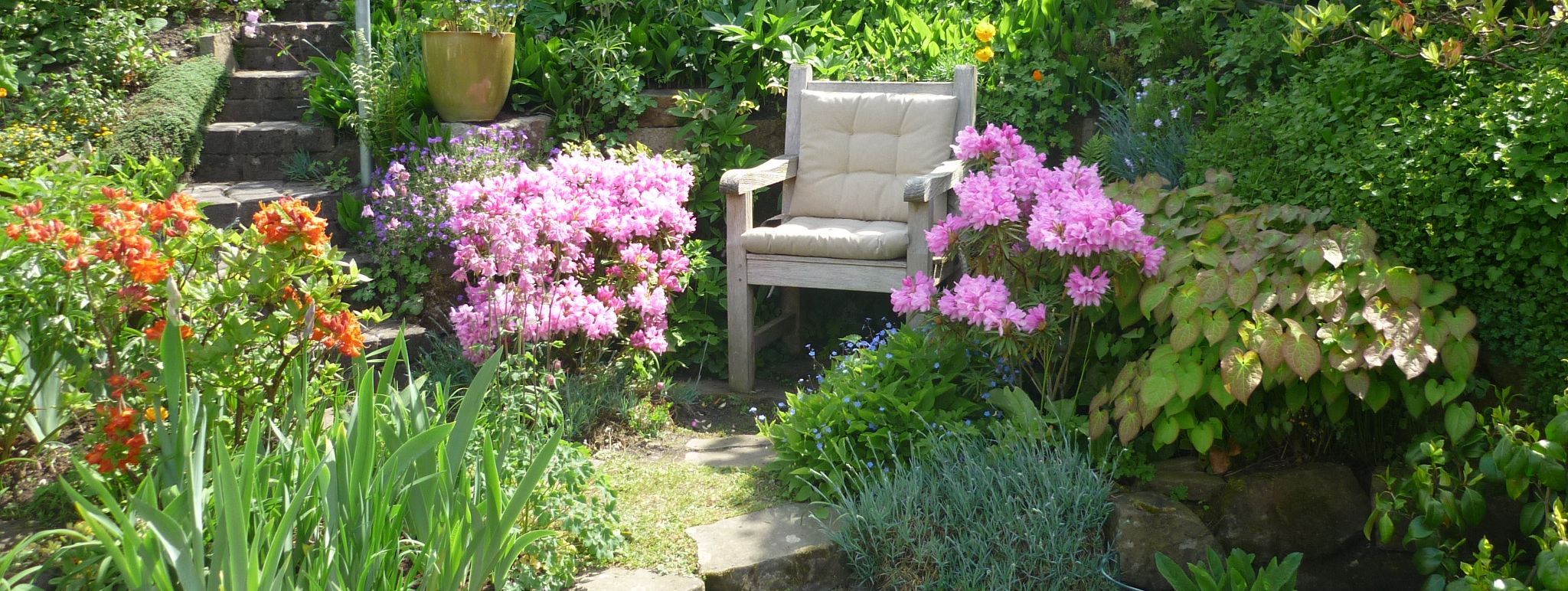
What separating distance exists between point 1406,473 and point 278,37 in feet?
17.4

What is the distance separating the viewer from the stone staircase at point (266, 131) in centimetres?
435

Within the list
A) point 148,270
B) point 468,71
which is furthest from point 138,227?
point 468,71

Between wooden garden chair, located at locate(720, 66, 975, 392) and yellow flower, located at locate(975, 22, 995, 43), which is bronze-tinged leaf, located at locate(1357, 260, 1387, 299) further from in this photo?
yellow flower, located at locate(975, 22, 995, 43)

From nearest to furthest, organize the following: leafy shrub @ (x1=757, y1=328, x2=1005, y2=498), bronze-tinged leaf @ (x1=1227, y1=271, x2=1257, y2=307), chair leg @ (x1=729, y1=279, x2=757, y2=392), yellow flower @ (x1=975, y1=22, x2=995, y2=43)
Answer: bronze-tinged leaf @ (x1=1227, y1=271, x2=1257, y2=307)
leafy shrub @ (x1=757, y1=328, x2=1005, y2=498)
chair leg @ (x1=729, y1=279, x2=757, y2=392)
yellow flower @ (x1=975, y1=22, x2=995, y2=43)

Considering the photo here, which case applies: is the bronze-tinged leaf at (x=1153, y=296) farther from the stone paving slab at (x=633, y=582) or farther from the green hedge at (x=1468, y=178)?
the stone paving slab at (x=633, y=582)

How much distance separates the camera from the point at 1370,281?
2.28 metres

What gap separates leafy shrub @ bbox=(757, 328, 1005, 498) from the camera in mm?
2727

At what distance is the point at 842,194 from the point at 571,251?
120 cm

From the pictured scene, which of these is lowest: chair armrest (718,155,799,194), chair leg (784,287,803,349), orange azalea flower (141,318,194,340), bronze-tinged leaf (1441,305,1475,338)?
chair leg (784,287,803,349)

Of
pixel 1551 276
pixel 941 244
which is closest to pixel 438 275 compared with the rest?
pixel 941 244

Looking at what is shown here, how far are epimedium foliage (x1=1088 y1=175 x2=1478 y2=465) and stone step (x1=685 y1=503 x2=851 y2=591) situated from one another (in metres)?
0.66

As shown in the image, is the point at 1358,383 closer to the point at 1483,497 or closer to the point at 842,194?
the point at 1483,497

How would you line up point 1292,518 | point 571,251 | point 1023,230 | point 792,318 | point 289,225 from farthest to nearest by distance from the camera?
point 792,318 → point 571,251 → point 1023,230 → point 1292,518 → point 289,225

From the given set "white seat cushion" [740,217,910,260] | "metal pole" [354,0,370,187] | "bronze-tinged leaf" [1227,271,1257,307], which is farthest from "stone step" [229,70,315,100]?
"bronze-tinged leaf" [1227,271,1257,307]
